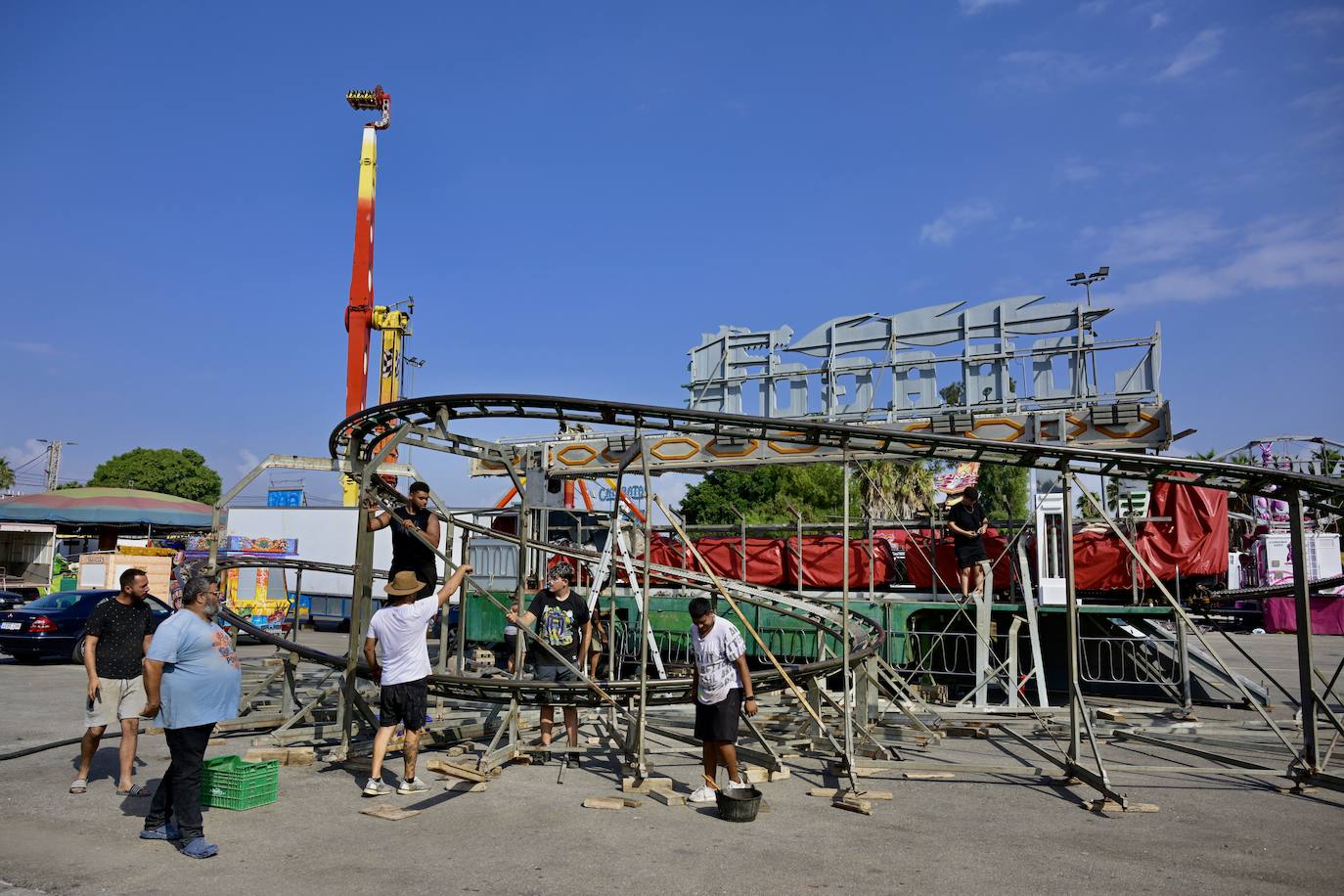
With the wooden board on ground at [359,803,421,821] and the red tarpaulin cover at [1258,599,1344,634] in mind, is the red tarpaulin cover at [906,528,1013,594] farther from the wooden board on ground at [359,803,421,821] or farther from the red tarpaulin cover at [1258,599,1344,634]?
the red tarpaulin cover at [1258,599,1344,634]

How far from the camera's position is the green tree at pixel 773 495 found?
39281 mm

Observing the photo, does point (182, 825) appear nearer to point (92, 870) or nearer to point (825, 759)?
point (92, 870)

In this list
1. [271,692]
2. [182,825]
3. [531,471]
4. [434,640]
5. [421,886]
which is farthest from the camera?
[434,640]

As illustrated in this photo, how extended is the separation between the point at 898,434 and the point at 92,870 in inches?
251

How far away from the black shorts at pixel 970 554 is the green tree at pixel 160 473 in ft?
199

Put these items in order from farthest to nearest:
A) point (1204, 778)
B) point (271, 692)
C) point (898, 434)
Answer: point (271, 692) < point (1204, 778) < point (898, 434)

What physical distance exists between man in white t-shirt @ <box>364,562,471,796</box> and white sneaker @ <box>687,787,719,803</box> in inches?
86.1

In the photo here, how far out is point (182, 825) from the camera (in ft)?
18.8

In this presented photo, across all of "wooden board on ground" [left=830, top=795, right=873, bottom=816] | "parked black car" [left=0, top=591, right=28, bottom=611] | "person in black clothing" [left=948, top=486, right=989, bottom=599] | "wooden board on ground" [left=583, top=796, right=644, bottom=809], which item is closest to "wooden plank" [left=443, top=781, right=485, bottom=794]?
"wooden board on ground" [left=583, top=796, right=644, bottom=809]

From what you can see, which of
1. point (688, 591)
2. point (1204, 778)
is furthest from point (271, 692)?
point (1204, 778)

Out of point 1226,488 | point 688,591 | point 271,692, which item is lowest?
point 271,692

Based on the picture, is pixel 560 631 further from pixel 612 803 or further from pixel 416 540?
pixel 612 803

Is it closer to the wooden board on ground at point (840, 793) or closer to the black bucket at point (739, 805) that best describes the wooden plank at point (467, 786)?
the black bucket at point (739, 805)

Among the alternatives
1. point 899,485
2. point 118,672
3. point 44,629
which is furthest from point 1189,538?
point 899,485
